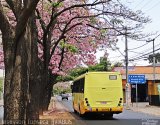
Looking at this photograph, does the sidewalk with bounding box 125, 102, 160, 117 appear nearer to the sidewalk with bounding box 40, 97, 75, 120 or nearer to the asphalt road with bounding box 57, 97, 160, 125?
the asphalt road with bounding box 57, 97, 160, 125

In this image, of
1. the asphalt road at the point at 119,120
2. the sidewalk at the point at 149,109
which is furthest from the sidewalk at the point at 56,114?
the sidewalk at the point at 149,109

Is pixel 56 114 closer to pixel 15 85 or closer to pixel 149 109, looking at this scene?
pixel 149 109

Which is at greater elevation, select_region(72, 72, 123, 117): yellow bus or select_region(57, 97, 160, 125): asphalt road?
select_region(72, 72, 123, 117): yellow bus

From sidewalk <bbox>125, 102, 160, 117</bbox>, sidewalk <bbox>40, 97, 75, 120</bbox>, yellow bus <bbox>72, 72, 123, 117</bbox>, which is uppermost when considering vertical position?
yellow bus <bbox>72, 72, 123, 117</bbox>

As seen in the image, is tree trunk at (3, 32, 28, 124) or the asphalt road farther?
the asphalt road

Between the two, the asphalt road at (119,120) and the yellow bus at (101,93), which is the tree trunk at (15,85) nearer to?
the asphalt road at (119,120)

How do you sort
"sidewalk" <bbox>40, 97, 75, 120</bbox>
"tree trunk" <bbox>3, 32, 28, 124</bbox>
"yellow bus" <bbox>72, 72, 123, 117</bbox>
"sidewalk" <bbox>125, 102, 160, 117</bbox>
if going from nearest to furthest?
"tree trunk" <bbox>3, 32, 28, 124</bbox> → "sidewalk" <bbox>40, 97, 75, 120</bbox> → "yellow bus" <bbox>72, 72, 123, 117</bbox> → "sidewalk" <bbox>125, 102, 160, 117</bbox>

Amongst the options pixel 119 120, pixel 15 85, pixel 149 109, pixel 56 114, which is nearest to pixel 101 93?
pixel 119 120

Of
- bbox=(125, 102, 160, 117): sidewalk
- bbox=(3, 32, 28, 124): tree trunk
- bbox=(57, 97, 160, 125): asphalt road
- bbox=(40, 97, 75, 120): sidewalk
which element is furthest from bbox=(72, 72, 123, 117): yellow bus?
bbox=(3, 32, 28, 124): tree trunk

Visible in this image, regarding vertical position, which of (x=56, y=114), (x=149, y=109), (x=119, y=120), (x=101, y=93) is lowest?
(x=119, y=120)

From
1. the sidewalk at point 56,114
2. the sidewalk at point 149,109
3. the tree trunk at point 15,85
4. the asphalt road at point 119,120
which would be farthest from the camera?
the sidewalk at point 149,109

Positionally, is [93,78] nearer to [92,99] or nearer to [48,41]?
[92,99]

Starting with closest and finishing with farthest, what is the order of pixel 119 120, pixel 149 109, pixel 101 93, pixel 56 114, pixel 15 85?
pixel 15 85, pixel 119 120, pixel 101 93, pixel 56 114, pixel 149 109

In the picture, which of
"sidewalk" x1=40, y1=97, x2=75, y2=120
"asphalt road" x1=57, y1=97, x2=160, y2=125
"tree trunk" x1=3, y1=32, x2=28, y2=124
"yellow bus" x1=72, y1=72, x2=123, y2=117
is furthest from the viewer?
"yellow bus" x1=72, y1=72, x2=123, y2=117
